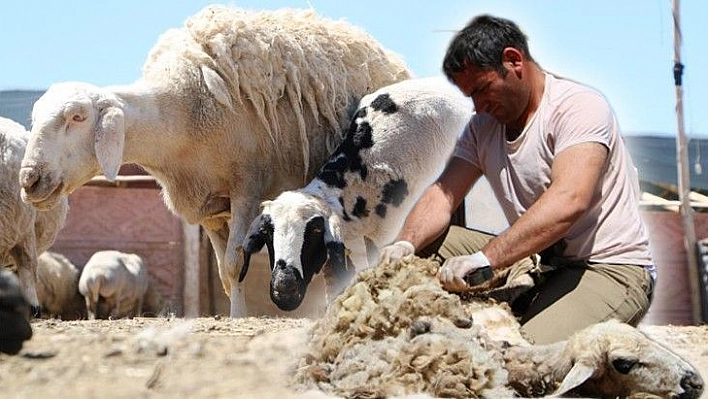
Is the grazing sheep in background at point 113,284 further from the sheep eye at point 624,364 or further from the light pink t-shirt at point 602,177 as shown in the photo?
the sheep eye at point 624,364

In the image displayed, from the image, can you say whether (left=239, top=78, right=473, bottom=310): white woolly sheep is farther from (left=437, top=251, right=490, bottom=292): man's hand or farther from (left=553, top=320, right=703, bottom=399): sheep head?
(left=553, top=320, right=703, bottom=399): sheep head

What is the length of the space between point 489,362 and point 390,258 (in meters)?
0.74

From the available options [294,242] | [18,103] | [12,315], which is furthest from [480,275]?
[18,103]

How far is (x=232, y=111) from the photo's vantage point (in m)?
7.41

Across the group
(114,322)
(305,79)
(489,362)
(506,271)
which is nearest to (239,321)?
(114,322)

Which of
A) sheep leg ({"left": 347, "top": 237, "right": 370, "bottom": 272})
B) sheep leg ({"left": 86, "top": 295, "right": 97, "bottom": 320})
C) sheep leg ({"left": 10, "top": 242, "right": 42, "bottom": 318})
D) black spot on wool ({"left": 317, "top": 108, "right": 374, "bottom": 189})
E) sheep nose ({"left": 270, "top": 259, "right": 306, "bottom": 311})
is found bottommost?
sheep leg ({"left": 86, "top": 295, "right": 97, "bottom": 320})

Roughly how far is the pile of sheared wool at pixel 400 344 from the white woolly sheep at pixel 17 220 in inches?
223

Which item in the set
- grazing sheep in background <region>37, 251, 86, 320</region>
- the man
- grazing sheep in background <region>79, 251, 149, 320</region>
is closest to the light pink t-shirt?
the man

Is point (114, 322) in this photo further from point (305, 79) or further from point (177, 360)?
point (177, 360)

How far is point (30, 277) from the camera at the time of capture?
9172 mm

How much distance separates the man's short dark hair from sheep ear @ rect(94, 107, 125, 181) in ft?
11.1

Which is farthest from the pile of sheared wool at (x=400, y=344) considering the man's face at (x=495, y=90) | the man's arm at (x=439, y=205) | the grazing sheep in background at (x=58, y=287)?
the grazing sheep in background at (x=58, y=287)

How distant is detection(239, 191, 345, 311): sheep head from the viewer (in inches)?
244

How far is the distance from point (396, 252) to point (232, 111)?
3653mm
